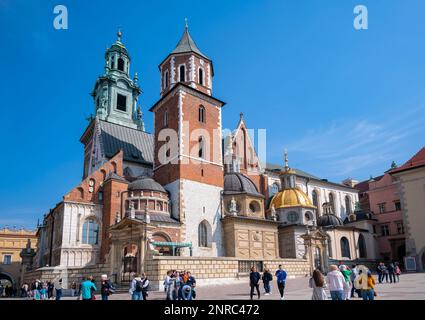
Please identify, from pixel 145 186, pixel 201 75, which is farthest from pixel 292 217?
pixel 201 75

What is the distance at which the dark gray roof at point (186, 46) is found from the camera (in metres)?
39.6

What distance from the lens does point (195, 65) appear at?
38.9 meters

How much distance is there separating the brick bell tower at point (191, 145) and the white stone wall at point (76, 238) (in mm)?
7463

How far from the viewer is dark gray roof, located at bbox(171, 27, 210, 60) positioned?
39625 mm

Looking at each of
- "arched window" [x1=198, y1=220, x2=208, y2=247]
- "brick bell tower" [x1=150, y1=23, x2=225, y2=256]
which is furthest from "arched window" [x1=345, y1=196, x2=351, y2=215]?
"arched window" [x1=198, y1=220, x2=208, y2=247]

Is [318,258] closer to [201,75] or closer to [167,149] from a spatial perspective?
[167,149]

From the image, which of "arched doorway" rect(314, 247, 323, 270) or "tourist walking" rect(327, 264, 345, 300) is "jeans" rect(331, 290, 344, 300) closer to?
"tourist walking" rect(327, 264, 345, 300)

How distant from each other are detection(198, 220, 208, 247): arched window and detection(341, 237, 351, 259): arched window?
18270 millimetres

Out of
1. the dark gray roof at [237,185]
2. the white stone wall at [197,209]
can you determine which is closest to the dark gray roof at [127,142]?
the white stone wall at [197,209]

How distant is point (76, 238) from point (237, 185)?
15922 mm
